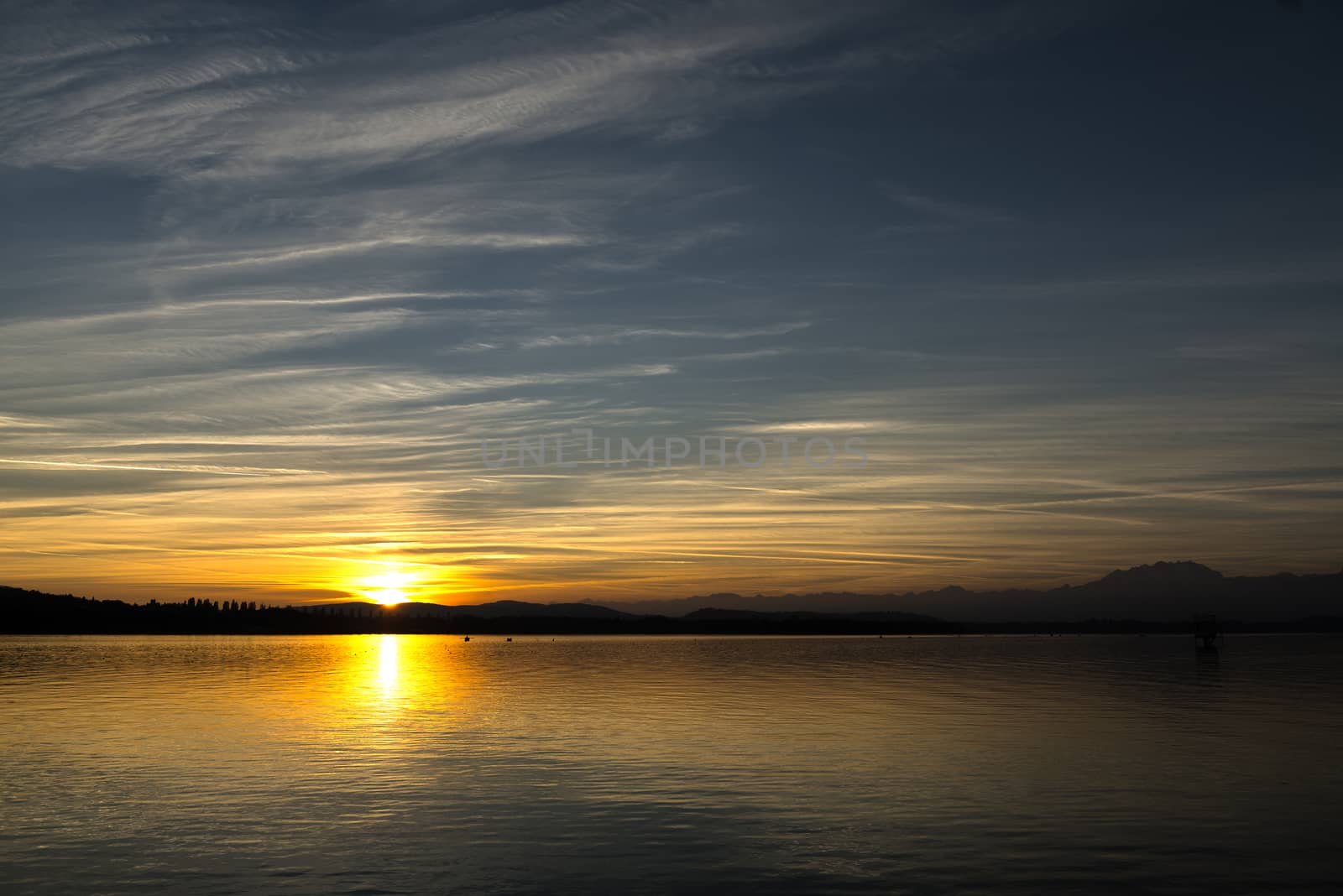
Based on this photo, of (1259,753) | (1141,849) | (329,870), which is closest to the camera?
(329,870)

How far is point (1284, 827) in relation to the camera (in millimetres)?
31688

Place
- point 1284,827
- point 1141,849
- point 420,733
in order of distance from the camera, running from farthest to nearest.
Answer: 1. point 420,733
2. point 1284,827
3. point 1141,849

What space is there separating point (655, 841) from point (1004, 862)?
9102 mm

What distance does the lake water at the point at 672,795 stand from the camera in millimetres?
26078

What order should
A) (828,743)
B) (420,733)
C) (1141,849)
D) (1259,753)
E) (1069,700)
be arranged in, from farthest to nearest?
(1069,700)
(420,733)
(828,743)
(1259,753)
(1141,849)

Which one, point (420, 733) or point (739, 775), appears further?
point (420, 733)

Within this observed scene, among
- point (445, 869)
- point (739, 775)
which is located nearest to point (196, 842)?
point (445, 869)

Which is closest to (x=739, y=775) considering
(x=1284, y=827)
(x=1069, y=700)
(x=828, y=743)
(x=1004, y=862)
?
(x=828, y=743)

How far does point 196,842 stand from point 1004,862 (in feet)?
69.7

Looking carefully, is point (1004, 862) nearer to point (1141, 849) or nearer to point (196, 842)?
point (1141, 849)

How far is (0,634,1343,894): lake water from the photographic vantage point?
26078 millimetres

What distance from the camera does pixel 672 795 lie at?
1448 inches

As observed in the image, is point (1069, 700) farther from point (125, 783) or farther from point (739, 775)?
point (125, 783)

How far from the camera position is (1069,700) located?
78.1 m
